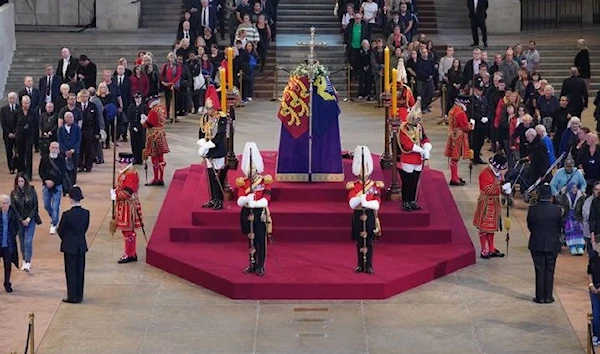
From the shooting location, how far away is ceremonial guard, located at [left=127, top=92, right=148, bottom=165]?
89.6 feet

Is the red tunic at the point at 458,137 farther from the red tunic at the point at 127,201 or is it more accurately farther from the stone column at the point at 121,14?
the stone column at the point at 121,14

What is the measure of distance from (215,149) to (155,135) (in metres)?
3.61

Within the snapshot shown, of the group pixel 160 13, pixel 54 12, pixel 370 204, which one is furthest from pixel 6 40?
pixel 370 204

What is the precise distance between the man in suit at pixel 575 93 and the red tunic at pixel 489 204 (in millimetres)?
8114

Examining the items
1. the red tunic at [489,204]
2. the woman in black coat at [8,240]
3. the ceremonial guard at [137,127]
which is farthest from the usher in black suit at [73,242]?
the ceremonial guard at [137,127]

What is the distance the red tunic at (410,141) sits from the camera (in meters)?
22.1

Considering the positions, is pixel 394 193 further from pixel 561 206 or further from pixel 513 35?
pixel 513 35

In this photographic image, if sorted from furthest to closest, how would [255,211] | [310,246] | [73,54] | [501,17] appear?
[501,17] < [73,54] < [310,246] < [255,211]

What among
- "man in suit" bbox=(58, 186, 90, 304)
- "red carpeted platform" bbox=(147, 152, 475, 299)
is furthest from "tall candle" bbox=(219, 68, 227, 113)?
"man in suit" bbox=(58, 186, 90, 304)

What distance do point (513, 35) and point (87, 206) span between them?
58.7 feet

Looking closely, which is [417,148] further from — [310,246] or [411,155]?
[310,246]

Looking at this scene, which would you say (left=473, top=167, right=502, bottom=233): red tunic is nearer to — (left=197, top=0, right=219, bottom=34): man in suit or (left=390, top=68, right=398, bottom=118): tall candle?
(left=390, top=68, right=398, bottom=118): tall candle

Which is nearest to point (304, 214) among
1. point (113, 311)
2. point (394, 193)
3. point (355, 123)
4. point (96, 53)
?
point (394, 193)

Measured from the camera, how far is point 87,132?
2694 centimetres
